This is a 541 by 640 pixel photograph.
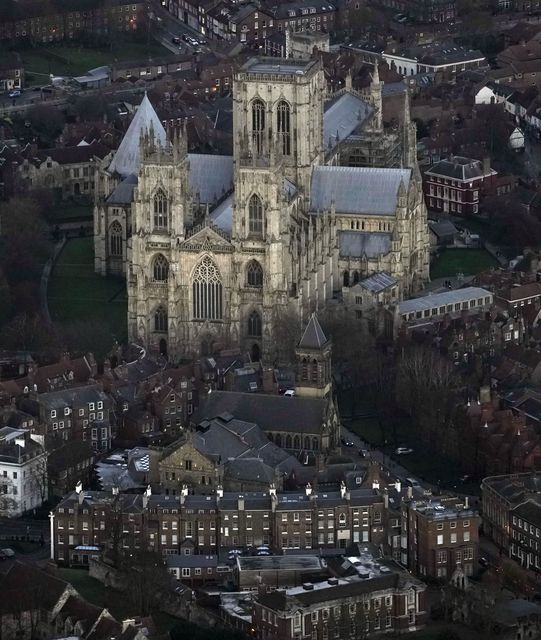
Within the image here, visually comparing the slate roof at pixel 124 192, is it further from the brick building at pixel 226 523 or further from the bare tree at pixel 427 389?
the brick building at pixel 226 523

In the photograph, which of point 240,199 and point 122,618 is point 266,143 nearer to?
point 240,199

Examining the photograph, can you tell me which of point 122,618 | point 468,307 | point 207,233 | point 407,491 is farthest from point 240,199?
point 122,618

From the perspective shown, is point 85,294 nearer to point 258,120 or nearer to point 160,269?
point 160,269

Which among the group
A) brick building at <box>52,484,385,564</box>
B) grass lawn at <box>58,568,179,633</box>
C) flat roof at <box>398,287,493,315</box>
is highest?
flat roof at <box>398,287,493,315</box>

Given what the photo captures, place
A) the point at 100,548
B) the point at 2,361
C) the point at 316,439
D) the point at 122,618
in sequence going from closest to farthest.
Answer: the point at 122,618, the point at 100,548, the point at 316,439, the point at 2,361

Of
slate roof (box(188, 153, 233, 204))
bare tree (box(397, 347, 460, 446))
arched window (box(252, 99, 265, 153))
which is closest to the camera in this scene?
bare tree (box(397, 347, 460, 446))

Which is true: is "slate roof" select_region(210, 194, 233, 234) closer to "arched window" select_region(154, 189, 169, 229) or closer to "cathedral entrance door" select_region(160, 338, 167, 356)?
"arched window" select_region(154, 189, 169, 229)

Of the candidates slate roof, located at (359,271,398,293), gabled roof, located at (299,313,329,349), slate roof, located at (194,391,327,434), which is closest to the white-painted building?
slate roof, located at (194,391,327,434)
